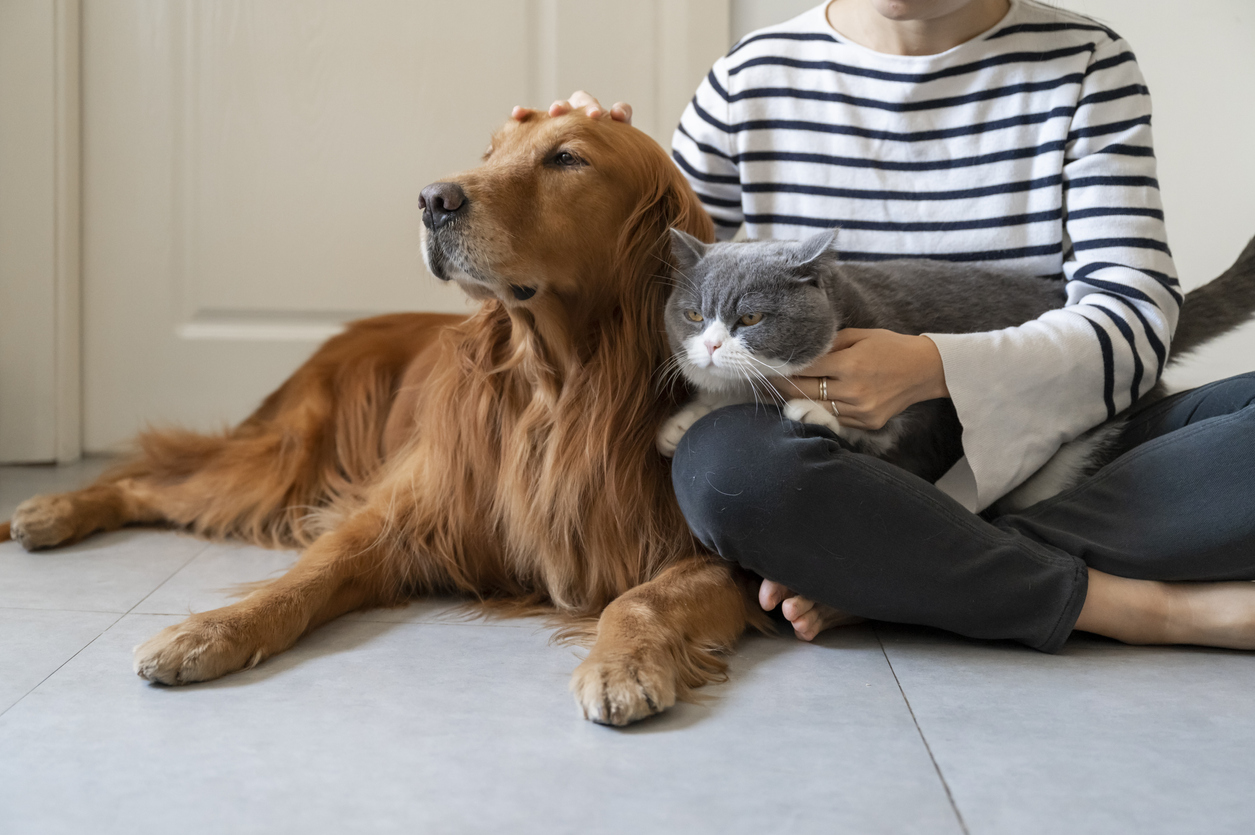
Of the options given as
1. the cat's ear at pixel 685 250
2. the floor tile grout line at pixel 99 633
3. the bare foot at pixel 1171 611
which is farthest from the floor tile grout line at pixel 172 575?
the bare foot at pixel 1171 611

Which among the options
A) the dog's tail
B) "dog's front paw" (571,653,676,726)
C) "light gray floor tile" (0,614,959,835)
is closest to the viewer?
"light gray floor tile" (0,614,959,835)

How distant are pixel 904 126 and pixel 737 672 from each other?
0.89m

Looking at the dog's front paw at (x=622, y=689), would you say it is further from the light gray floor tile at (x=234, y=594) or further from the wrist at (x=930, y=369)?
the wrist at (x=930, y=369)

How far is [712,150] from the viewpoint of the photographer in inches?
62.2

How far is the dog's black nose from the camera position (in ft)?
3.74

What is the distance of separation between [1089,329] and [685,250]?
530mm

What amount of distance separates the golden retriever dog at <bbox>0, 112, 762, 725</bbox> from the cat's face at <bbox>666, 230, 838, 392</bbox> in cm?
16

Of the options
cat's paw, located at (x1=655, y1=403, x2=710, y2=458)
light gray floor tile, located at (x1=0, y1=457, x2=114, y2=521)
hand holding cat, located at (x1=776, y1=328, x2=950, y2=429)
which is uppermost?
hand holding cat, located at (x1=776, y1=328, x2=950, y2=429)

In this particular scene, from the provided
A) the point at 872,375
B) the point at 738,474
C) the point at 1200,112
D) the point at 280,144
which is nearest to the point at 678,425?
the point at 738,474

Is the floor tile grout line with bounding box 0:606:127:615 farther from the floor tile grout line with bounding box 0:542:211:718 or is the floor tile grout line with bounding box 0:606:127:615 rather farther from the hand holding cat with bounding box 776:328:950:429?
the hand holding cat with bounding box 776:328:950:429

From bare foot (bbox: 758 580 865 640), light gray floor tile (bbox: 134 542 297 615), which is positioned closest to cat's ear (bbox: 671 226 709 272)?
bare foot (bbox: 758 580 865 640)

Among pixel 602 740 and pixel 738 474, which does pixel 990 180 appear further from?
pixel 602 740

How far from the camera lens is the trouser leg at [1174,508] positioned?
3.78ft

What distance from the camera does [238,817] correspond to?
0.78m
